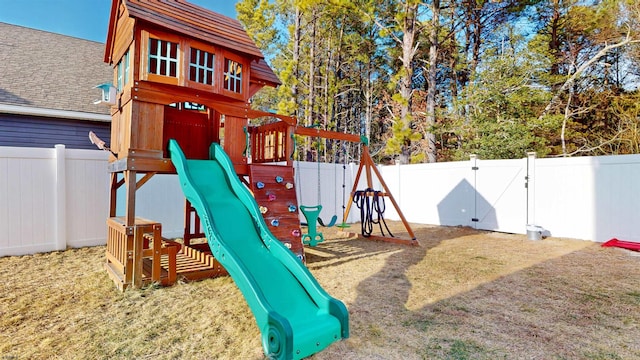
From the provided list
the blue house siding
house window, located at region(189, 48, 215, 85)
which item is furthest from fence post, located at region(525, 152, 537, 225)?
the blue house siding

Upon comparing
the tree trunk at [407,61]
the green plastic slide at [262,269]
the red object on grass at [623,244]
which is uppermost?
the tree trunk at [407,61]

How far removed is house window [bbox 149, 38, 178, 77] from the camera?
3893 mm

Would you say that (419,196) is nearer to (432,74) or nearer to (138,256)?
(432,74)

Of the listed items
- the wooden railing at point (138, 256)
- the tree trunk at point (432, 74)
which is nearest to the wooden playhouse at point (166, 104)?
the wooden railing at point (138, 256)

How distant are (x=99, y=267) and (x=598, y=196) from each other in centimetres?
901

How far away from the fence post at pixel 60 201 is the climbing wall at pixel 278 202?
343cm

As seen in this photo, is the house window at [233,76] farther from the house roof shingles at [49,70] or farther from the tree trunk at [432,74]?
the tree trunk at [432,74]

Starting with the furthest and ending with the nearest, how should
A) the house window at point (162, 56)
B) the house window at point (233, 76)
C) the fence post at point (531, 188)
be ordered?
the fence post at point (531, 188), the house window at point (233, 76), the house window at point (162, 56)

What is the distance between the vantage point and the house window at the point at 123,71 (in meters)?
4.25

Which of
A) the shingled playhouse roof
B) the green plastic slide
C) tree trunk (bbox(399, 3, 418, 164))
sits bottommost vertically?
the green plastic slide

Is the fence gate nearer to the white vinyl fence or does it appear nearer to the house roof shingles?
the white vinyl fence

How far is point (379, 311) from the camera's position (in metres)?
3.11

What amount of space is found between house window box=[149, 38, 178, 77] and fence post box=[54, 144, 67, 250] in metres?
2.89

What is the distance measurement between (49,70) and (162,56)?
22.6 ft
